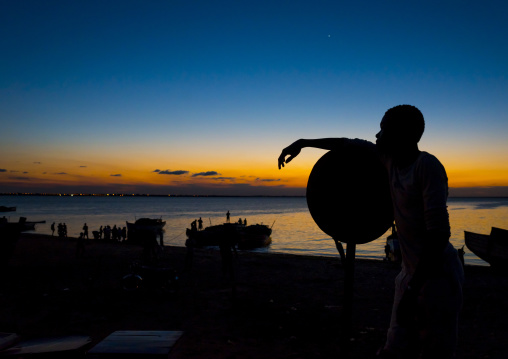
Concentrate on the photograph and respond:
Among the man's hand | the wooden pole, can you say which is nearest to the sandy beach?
the wooden pole

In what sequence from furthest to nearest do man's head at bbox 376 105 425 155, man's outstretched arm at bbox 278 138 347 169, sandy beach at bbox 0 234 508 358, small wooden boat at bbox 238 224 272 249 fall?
small wooden boat at bbox 238 224 272 249, sandy beach at bbox 0 234 508 358, man's outstretched arm at bbox 278 138 347 169, man's head at bbox 376 105 425 155

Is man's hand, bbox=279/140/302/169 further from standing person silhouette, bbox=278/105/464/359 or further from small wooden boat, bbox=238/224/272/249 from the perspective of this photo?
small wooden boat, bbox=238/224/272/249

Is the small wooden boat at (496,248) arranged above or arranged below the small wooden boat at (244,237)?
above

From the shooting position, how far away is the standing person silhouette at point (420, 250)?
1.99 m

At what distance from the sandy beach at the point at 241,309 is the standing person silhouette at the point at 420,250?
7.33ft

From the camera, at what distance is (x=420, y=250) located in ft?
7.10

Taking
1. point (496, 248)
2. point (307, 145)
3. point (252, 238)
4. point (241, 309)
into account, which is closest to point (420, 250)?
point (307, 145)

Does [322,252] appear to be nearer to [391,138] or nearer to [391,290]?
[391,290]

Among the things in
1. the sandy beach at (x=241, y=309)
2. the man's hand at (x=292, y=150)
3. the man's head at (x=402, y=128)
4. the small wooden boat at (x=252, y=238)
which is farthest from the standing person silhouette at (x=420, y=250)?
the small wooden boat at (x=252, y=238)

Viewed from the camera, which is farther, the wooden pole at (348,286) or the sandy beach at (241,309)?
the sandy beach at (241,309)

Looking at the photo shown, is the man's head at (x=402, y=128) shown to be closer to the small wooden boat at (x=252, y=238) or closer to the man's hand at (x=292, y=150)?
the man's hand at (x=292, y=150)

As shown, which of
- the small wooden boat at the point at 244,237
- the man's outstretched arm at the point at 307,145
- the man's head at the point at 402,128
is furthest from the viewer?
the small wooden boat at the point at 244,237

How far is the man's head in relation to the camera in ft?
7.39

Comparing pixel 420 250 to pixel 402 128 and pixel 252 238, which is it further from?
pixel 252 238
